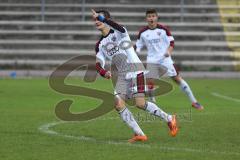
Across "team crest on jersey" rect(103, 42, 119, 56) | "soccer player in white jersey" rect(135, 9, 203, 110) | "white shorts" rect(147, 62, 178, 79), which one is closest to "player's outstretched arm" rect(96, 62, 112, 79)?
"team crest on jersey" rect(103, 42, 119, 56)

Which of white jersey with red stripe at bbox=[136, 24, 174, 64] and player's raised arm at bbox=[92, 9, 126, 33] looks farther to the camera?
white jersey with red stripe at bbox=[136, 24, 174, 64]

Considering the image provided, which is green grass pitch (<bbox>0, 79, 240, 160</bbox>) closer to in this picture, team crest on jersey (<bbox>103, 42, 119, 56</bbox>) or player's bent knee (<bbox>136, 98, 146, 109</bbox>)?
player's bent knee (<bbox>136, 98, 146, 109</bbox>)

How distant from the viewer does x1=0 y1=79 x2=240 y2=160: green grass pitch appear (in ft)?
28.6

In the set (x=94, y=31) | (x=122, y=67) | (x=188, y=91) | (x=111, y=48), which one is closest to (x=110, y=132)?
(x=122, y=67)

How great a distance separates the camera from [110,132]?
1123 cm

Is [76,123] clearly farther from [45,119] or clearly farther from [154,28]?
[154,28]

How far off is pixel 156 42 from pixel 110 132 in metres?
5.95

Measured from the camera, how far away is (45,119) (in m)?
13.2

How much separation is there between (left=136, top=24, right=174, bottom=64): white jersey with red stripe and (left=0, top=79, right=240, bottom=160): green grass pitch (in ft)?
3.63

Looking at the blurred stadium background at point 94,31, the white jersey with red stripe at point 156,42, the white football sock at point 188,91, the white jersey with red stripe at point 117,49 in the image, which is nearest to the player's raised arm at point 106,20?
the white jersey with red stripe at point 117,49

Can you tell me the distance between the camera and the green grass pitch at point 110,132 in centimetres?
871

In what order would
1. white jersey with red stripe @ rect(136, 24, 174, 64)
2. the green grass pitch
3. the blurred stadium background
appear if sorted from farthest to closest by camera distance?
1. the blurred stadium background
2. white jersey with red stripe @ rect(136, 24, 174, 64)
3. the green grass pitch

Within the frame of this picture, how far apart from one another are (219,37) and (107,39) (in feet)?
60.6

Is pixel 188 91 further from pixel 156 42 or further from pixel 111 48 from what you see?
pixel 111 48
